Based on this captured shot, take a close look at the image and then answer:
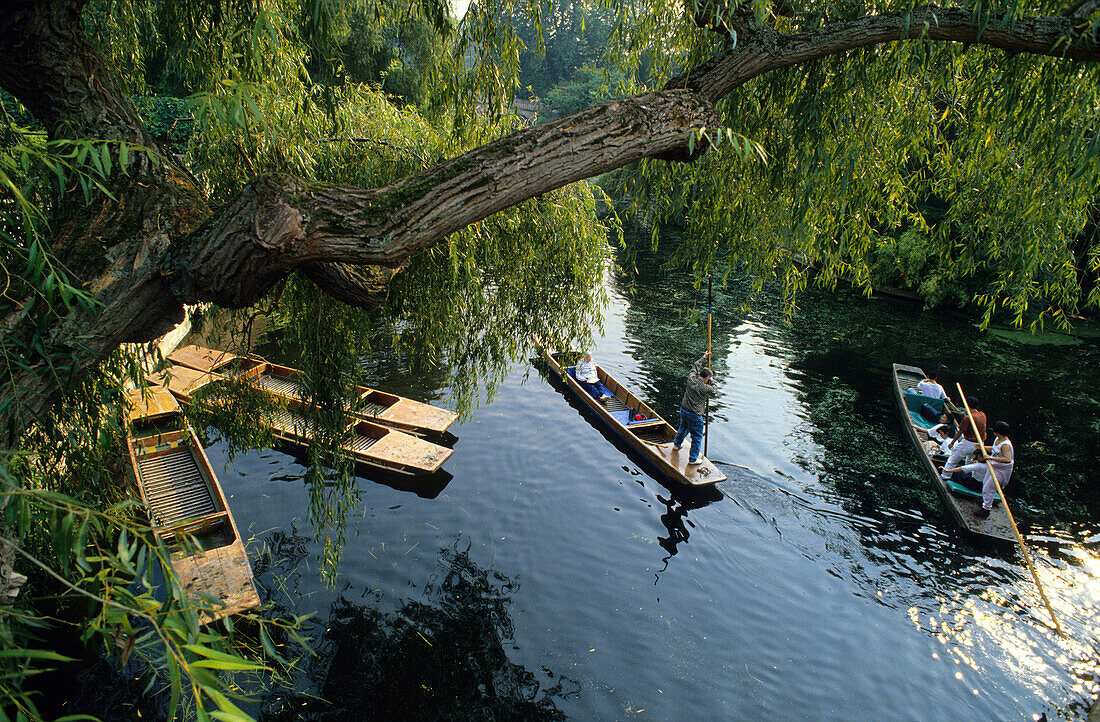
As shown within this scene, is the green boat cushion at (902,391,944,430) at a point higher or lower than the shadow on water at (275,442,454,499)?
higher

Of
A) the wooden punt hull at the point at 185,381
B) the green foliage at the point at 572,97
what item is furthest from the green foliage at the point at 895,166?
the green foliage at the point at 572,97

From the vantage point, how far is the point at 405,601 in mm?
7098

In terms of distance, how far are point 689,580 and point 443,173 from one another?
6350 mm

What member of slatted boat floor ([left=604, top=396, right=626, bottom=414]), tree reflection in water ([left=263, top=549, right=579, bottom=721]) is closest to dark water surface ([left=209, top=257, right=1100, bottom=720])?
tree reflection in water ([left=263, top=549, right=579, bottom=721])

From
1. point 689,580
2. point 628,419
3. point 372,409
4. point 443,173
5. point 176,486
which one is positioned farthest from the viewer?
point 628,419

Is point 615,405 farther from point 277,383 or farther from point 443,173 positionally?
point 443,173

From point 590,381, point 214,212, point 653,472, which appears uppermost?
point 214,212

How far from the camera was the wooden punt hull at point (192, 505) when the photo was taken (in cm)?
628

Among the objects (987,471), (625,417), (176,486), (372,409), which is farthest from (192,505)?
(987,471)

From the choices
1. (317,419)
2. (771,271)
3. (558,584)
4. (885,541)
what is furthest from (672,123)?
(885,541)

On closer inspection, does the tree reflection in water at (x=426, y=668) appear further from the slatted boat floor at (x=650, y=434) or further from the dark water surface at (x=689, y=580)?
the slatted boat floor at (x=650, y=434)

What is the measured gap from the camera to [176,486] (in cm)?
815

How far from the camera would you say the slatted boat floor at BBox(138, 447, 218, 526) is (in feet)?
25.1

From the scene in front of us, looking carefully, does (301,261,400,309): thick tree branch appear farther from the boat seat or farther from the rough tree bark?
the boat seat
